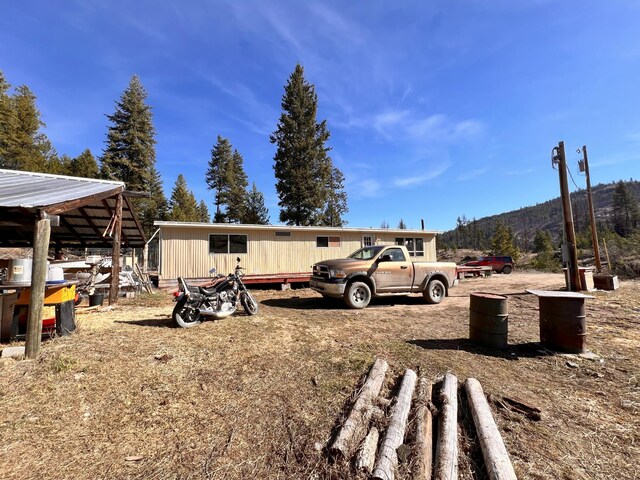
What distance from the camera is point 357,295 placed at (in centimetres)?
899

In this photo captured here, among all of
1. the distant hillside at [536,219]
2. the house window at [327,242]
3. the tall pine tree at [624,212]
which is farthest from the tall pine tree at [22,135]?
the tall pine tree at [624,212]

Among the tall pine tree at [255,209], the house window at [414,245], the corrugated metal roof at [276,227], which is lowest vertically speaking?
the house window at [414,245]

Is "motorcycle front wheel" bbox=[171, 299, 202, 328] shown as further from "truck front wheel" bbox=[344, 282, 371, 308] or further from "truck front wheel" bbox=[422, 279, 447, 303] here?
"truck front wheel" bbox=[422, 279, 447, 303]

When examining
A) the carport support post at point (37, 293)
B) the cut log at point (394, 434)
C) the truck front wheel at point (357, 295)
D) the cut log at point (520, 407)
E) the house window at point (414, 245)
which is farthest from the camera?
the house window at point (414, 245)

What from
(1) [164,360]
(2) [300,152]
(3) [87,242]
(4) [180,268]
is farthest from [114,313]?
(2) [300,152]

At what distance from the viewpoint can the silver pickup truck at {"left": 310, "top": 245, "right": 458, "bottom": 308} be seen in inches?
345

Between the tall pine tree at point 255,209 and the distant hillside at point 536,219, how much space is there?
2401 inches

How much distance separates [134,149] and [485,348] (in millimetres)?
29680

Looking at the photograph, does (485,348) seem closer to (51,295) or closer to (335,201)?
(51,295)

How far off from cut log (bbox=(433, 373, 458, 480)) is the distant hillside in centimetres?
8252

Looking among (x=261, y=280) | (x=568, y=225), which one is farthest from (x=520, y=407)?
(x=261, y=280)

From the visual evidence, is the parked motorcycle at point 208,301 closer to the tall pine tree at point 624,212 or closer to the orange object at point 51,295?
the orange object at point 51,295

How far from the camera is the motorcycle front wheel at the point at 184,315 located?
20.9 feet

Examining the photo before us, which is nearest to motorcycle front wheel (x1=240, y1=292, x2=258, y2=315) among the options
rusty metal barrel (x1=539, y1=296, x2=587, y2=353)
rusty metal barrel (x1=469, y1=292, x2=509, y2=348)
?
rusty metal barrel (x1=469, y1=292, x2=509, y2=348)
